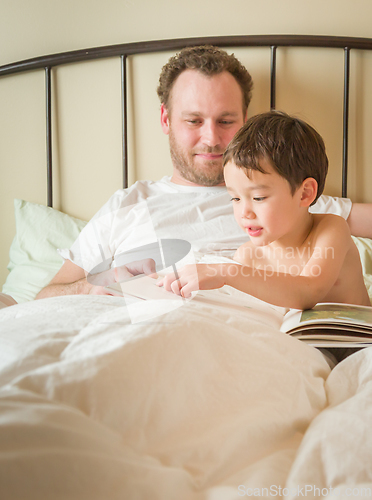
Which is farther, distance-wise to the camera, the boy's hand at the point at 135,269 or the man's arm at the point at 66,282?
the man's arm at the point at 66,282

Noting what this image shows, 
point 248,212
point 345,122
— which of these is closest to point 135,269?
point 248,212

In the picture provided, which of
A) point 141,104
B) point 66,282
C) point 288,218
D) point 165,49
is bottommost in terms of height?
point 66,282

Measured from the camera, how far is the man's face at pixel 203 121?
1.42 metres

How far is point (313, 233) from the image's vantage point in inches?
40.1

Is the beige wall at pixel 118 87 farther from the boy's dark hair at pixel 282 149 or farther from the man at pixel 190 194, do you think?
the boy's dark hair at pixel 282 149

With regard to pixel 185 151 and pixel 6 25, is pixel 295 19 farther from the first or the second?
pixel 6 25

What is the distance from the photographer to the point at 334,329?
74cm

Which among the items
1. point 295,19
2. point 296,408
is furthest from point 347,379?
point 295,19

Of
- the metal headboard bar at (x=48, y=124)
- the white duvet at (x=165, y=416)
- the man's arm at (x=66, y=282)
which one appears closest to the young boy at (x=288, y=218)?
the white duvet at (x=165, y=416)

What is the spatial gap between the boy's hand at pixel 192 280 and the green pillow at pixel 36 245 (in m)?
0.83

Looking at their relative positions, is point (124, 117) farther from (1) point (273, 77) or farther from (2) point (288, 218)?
(2) point (288, 218)

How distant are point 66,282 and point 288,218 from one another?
2.55ft

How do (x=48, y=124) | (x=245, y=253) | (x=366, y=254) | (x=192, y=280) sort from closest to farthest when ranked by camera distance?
(x=192, y=280), (x=245, y=253), (x=366, y=254), (x=48, y=124)

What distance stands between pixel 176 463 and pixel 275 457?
0.11m
